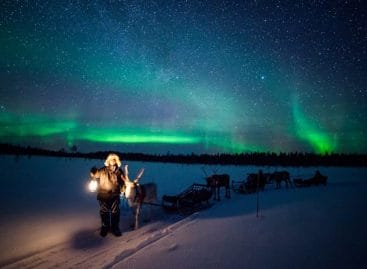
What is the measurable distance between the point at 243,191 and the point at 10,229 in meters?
15.4

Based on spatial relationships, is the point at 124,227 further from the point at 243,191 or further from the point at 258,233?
the point at 243,191

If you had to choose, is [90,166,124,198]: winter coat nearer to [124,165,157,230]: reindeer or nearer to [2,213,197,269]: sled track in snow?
[124,165,157,230]: reindeer

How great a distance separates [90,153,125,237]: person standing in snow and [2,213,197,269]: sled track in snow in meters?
0.38

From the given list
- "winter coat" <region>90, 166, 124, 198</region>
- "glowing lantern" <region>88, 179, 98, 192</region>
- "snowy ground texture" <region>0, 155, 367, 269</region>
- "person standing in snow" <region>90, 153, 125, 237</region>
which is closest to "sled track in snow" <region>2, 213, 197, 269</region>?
"snowy ground texture" <region>0, 155, 367, 269</region>

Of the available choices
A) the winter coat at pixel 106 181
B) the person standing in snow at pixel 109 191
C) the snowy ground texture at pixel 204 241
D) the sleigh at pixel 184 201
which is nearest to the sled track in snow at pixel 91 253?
the snowy ground texture at pixel 204 241

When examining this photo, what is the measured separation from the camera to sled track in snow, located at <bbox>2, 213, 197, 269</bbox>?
611 cm

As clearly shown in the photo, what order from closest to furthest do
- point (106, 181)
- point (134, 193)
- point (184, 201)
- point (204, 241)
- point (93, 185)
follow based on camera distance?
1. point (204, 241)
2. point (93, 185)
3. point (106, 181)
4. point (134, 193)
5. point (184, 201)

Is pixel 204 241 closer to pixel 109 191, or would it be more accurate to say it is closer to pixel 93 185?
pixel 109 191

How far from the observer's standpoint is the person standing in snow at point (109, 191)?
8617 mm

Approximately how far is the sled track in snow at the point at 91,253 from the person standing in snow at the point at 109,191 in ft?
1.24

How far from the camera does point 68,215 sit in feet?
40.6

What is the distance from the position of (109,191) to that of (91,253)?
2067 mm

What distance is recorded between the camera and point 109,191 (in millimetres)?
8617

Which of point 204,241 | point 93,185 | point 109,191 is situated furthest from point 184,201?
point 204,241
